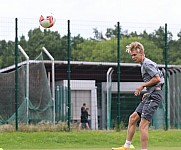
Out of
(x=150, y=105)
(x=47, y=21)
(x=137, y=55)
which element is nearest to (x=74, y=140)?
(x=47, y=21)

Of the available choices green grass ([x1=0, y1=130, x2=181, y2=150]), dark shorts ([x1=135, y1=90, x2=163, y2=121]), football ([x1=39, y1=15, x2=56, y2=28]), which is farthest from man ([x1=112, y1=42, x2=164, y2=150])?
football ([x1=39, y1=15, x2=56, y2=28])

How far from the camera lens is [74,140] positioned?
704 inches

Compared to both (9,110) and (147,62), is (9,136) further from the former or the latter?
(147,62)

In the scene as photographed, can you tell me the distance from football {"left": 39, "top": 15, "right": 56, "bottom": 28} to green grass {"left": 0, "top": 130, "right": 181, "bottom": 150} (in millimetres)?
3442

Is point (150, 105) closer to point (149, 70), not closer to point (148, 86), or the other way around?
point (148, 86)

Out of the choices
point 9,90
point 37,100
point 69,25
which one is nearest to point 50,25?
point 69,25

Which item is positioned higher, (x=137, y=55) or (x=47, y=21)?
(x=47, y=21)

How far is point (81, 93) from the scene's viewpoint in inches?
1251

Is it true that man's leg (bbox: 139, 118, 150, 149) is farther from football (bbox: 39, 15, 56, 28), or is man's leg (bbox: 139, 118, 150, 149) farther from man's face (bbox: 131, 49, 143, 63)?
football (bbox: 39, 15, 56, 28)

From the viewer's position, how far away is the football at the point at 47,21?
757 inches

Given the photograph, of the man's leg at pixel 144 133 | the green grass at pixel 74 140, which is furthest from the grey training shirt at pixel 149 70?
the green grass at pixel 74 140

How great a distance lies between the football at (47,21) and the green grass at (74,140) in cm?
344

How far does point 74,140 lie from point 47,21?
4045 millimetres

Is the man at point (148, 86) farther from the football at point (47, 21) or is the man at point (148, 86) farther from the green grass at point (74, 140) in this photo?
the football at point (47, 21)
